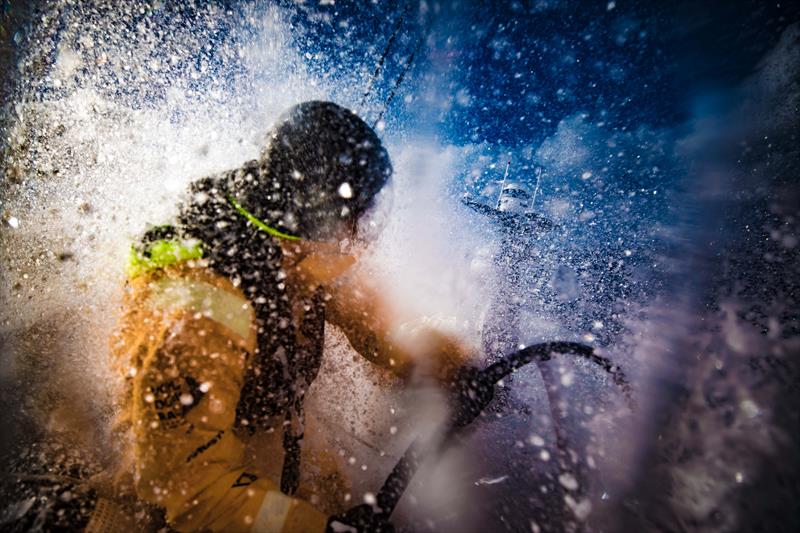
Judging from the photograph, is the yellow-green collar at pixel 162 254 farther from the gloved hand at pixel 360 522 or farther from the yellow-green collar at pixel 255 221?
the gloved hand at pixel 360 522

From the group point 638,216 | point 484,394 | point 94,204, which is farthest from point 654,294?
point 94,204

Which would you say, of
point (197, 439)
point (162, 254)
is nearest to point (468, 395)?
point (197, 439)

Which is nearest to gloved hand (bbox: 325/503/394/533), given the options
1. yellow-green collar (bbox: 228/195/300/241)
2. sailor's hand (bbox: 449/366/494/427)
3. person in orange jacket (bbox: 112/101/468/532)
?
person in orange jacket (bbox: 112/101/468/532)

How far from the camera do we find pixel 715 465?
1.66 metres

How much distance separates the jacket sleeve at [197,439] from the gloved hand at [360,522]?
0.26ft

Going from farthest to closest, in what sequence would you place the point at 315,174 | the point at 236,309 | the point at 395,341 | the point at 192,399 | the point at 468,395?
the point at 395,341 < the point at 468,395 < the point at 315,174 < the point at 236,309 < the point at 192,399

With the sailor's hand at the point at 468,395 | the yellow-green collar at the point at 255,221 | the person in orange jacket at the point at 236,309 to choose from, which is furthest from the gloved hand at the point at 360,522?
the yellow-green collar at the point at 255,221

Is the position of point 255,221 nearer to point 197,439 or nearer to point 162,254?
point 162,254

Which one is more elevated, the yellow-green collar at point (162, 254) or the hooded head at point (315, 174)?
the hooded head at point (315, 174)

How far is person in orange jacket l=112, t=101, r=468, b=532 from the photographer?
1315 mm

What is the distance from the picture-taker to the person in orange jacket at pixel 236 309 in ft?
4.31

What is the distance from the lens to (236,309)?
1.51 metres

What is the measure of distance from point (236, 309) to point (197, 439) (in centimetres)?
65

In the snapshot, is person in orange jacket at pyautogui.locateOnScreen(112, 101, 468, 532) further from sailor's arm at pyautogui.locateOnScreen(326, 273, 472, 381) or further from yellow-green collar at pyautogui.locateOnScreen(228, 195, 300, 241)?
sailor's arm at pyautogui.locateOnScreen(326, 273, 472, 381)
